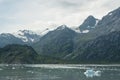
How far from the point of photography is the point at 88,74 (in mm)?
126750

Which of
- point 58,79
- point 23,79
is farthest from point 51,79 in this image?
point 23,79

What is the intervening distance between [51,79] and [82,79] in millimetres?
10607

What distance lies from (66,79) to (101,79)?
39.5 ft

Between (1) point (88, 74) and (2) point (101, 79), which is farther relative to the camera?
(1) point (88, 74)

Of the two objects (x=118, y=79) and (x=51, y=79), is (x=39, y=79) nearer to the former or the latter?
(x=51, y=79)

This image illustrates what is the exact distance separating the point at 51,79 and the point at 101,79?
55.9 feet

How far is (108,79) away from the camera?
108125 millimetres

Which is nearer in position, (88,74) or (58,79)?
(58,79)

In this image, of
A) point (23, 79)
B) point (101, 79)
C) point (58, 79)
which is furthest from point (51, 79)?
point (101, 79)

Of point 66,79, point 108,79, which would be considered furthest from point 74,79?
point 108,79

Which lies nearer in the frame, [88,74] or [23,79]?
[23,79]

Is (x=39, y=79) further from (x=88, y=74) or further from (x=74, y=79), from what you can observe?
(x=88, y=74)

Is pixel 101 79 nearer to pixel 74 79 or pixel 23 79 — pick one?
pixel 74 79

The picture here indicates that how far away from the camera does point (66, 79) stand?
10950 cm
